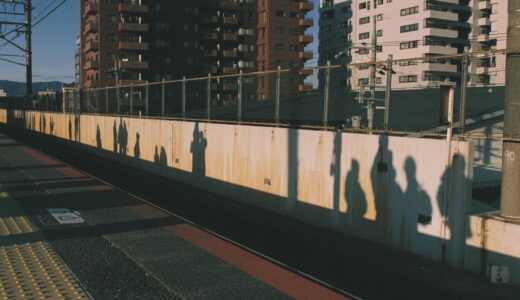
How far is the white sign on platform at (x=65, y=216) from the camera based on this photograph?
1120cm

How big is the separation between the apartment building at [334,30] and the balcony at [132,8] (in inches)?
1475

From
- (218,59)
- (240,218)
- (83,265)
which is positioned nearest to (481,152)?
(240,218)

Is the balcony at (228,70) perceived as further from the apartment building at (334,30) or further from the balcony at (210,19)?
the apartment building at (334,30)

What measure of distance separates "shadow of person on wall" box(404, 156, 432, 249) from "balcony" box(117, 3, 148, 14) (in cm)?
8298

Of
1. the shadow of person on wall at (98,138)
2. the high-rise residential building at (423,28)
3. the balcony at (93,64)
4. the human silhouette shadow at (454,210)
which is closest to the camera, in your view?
the human silhouette shadow at (454,210)

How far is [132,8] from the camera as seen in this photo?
278ft

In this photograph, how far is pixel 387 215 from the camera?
998cm

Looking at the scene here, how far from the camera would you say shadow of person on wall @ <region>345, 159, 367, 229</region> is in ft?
34.6

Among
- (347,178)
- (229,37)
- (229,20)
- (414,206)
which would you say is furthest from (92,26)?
(414,206)

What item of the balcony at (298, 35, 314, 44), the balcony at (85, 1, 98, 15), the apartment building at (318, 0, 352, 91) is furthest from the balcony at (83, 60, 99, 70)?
the apartment building at (318, 0, 352, 91)

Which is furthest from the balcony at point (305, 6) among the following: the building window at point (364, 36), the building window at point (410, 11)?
the building window at point (410, 11)

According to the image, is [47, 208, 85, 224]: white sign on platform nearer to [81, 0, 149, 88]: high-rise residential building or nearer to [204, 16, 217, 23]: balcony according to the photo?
[81, 0, 149, 88]: high-rise residential building

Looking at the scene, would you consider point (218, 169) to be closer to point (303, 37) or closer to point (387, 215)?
point (387, 215)

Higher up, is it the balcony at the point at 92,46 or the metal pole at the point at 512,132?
the balcony at the point at 92,46
